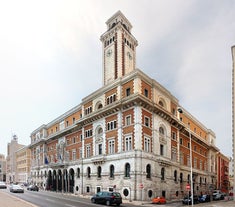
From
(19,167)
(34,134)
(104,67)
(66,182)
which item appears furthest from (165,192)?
(19,167)

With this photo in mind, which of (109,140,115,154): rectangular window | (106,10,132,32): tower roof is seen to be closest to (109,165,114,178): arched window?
(109,140,115,154): rectangular window

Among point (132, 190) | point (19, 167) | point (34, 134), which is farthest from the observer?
point (19, 167)

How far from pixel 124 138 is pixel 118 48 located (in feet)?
81.8

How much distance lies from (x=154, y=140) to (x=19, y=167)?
102 m

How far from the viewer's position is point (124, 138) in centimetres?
4956

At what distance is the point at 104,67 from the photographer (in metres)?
68.9

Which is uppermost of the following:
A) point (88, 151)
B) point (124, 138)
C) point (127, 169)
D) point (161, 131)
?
point (161, 131)

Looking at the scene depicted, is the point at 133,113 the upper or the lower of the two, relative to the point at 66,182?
upper

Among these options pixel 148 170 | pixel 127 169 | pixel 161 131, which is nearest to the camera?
pixel 127 169

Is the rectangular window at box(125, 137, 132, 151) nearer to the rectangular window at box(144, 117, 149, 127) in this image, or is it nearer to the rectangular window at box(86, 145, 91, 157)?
the rectangular window at box(144, 117, 149, 127)

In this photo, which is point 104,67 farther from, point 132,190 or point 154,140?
point 132,190

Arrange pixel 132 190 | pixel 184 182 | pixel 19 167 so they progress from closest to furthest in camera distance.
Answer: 1. pixel 132 190
2. pixel 184 182
3. pixel 19 167

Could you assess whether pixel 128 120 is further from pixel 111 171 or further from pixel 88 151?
pixel 88 151

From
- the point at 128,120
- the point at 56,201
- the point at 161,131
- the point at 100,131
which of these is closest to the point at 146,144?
the point at 128,120
